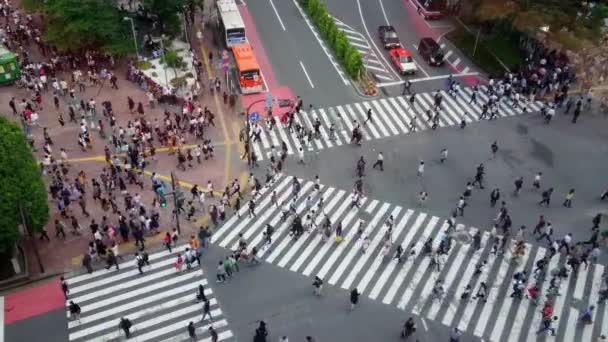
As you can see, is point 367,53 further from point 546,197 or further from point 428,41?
point 546,197

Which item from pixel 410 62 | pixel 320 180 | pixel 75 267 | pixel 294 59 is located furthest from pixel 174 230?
pixel 410 62

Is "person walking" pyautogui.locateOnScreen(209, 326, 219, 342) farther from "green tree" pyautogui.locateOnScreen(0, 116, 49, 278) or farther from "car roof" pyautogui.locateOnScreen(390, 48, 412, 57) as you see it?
"car roof" pyautogui.locateOnScreen(390, 48, 412, 57)

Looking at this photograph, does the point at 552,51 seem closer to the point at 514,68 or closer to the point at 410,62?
the point at 514,68

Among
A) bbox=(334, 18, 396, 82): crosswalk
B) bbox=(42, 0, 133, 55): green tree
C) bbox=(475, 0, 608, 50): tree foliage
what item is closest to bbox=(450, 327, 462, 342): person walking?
bbox=(334, 18, 396, 82): crosswalk

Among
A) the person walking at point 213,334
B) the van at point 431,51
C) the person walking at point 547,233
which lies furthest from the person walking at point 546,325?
the van at point 431,51

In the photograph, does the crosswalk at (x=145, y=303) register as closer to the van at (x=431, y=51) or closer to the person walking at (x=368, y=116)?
the person walking at (x=368, y=116)

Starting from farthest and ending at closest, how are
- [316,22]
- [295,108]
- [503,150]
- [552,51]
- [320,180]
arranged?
[316,22], [552,51], [295,108], [503,150], [320,180]
